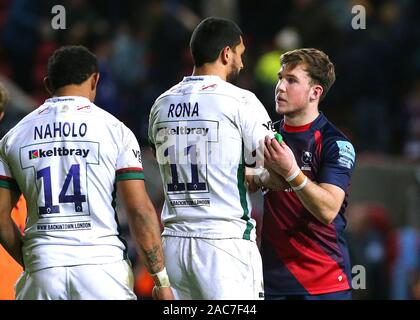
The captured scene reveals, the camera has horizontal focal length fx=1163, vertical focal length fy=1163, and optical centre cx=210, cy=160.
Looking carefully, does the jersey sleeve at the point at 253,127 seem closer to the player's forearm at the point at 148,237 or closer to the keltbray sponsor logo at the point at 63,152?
the player's forearm at the point at 148,237

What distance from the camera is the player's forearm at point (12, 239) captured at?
7.58m

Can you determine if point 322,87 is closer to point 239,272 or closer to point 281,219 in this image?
point 281,219

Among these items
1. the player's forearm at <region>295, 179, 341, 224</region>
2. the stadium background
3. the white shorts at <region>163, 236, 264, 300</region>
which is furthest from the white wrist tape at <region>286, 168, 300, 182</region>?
the stadium background

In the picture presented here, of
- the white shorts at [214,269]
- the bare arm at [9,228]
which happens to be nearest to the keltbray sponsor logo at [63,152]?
the bare arm at [9,228]

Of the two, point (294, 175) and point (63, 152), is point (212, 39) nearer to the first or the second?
point (294, 175)

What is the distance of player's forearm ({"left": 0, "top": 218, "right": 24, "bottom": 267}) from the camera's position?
7.58 m

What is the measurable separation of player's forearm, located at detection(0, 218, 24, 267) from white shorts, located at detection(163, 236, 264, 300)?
0.97 metres

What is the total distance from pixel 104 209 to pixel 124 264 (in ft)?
1.27

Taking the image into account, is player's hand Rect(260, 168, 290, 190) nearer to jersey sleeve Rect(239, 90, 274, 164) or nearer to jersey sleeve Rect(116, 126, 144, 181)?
jersey sleeve Rect(239, 90, 274, 164)

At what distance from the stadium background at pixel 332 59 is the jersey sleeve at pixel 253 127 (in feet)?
17.3

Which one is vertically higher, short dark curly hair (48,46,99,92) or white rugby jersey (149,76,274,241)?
short dark curly hair (48,46,99,92)

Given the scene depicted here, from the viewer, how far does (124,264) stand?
7508mm

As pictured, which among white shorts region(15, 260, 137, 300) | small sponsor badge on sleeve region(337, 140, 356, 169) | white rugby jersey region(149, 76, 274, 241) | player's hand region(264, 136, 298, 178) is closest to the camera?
white shorts region(15, 260, 137, 300)

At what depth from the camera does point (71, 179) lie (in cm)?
736
